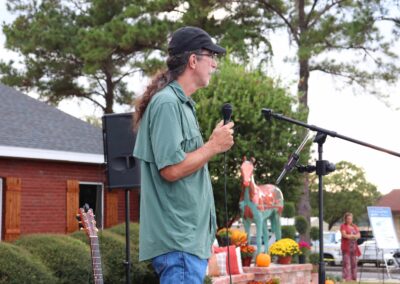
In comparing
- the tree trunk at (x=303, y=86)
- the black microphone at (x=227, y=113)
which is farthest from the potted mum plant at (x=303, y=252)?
the black microphone at (x=227, y=113)

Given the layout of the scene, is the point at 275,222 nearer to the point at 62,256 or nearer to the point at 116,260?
the point at 116,260

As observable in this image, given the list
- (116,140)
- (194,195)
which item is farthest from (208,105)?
(194,195)

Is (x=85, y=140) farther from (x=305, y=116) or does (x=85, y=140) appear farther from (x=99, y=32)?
(x=99, y=32)

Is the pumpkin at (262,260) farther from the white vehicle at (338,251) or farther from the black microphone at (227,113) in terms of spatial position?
the white vehicle at (338,251)

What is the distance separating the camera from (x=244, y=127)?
1878cm

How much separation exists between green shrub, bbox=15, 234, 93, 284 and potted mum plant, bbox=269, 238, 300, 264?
23.5 ft

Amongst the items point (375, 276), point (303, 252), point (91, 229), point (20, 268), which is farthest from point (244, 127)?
point (91, 229)

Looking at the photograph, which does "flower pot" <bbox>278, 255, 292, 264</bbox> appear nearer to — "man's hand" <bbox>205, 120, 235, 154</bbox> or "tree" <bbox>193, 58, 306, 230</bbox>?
"tree" <bbox>193, 58, 306, 230</bbox>

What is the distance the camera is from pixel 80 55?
84.7 ft

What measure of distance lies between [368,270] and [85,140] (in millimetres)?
13686

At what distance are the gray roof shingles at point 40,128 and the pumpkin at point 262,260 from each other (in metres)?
4.57

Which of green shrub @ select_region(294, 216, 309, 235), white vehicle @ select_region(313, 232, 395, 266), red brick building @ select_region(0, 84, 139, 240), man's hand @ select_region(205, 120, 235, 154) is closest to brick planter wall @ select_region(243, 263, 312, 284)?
red brick building @ select_region(0, 84, 139, 240)

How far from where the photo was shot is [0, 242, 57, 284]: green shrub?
22.9ft

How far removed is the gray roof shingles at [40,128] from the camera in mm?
14695
